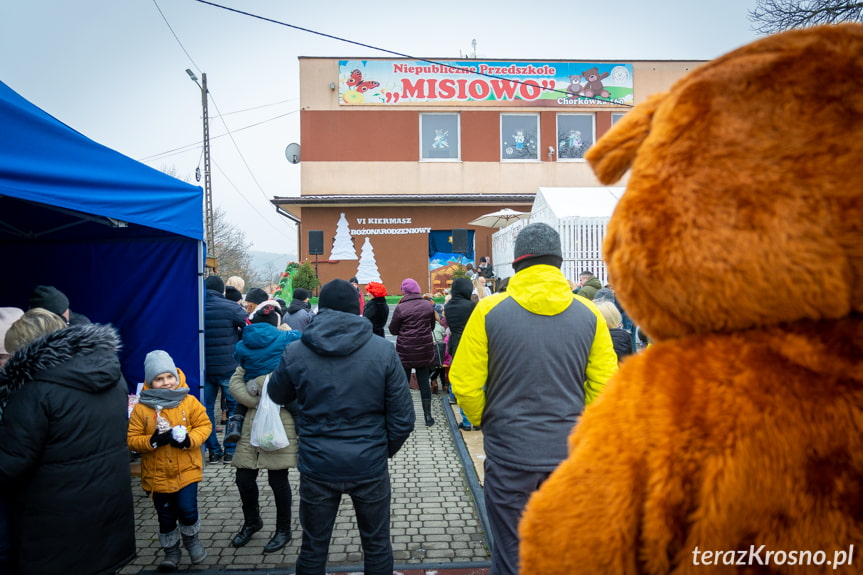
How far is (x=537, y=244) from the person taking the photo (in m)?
2.70

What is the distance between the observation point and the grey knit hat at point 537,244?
106 inches

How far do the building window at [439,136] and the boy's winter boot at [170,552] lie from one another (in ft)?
56.9

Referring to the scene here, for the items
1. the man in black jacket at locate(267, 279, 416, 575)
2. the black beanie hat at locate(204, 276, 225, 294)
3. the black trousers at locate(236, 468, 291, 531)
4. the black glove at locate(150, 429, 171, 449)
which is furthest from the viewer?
the black beanie hat at locate(204, 276, 225, 294)

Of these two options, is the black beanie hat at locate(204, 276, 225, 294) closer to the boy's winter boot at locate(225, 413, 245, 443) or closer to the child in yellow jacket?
the boy's winter boot at locate(225, 413, 245, 443)

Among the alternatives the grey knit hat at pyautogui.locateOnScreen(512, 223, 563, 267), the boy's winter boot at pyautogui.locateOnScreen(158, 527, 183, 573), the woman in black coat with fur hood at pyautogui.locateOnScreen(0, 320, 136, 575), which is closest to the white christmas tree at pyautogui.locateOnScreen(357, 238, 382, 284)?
the boy's winter boot at pyautogui.locateOnScreen(158, 527, 183, 573)

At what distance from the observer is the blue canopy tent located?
405 cm

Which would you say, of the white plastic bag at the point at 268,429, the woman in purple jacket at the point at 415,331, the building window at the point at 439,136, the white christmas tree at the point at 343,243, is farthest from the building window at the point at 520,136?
the white plastic bag at the point at 268,429

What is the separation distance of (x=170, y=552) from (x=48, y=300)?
2.05 m

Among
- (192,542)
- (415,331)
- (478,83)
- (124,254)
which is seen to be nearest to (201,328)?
(124,254)

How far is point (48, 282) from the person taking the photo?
20.5ft

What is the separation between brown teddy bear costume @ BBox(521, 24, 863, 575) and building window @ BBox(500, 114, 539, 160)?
19.5m

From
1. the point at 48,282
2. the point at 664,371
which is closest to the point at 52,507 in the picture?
the point at 664,371

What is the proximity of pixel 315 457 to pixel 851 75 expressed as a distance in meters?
2.88

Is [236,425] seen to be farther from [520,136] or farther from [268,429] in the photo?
[520,136]
